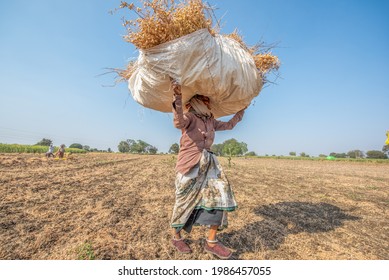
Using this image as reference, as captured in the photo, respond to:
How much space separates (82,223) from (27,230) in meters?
0.62

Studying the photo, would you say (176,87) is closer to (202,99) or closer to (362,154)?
(202,99)

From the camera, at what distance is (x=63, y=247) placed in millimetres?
2502

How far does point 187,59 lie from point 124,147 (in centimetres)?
10718

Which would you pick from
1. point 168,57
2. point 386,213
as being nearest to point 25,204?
point 168,57

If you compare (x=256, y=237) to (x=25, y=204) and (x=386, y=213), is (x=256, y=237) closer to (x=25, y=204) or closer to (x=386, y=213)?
(x=386, y=213)

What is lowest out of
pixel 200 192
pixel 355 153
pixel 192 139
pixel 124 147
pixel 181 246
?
pixel 181 246

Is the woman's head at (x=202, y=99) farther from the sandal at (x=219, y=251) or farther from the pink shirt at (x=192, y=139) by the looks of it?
the sandal at (x=219, y=251)

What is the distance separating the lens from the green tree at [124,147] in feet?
342

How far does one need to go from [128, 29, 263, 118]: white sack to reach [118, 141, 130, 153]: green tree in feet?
343

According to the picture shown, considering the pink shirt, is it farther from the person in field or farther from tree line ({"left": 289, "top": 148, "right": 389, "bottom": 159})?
tree line ({"left": 289, "top": 148, "right": 389, "bottom": 159})

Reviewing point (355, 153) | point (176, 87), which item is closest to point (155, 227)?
point (176, 87)

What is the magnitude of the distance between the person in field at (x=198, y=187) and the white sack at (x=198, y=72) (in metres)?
0.21

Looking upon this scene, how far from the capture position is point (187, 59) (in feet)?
7.63

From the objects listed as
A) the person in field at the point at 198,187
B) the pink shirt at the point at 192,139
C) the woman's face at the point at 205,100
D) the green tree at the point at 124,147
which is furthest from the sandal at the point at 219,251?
the green tree at the point at 124,147
